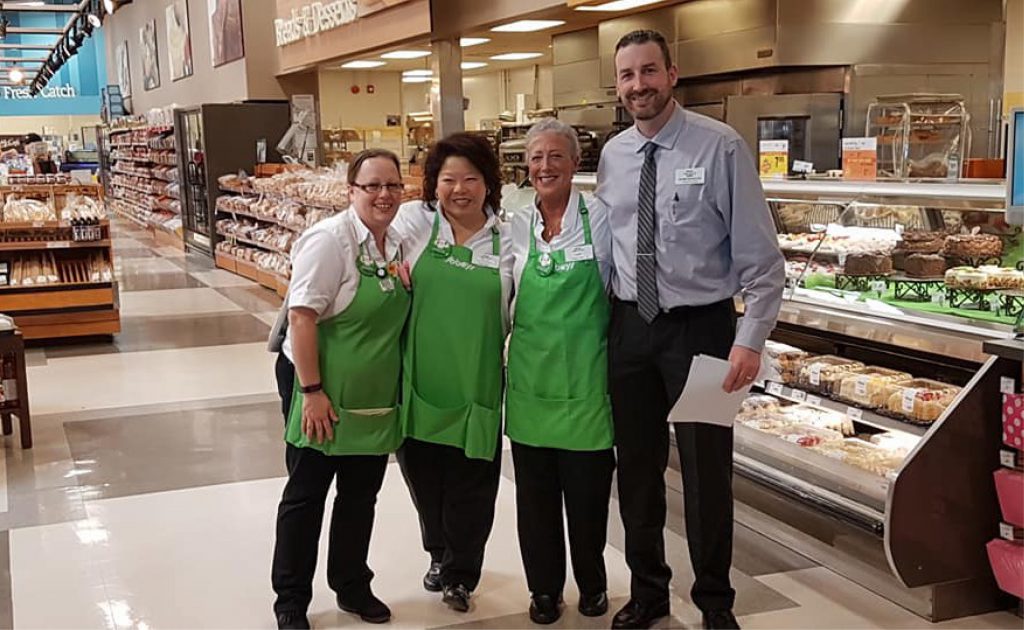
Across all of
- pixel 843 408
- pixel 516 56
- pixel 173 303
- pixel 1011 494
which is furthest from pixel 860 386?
pixel 516 56

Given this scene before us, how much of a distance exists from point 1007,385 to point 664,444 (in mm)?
1084

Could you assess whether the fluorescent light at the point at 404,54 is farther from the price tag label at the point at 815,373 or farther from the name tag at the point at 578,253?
the name tag at the point at 578,253

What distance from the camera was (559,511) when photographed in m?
3.31

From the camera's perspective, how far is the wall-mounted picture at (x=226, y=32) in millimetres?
14195

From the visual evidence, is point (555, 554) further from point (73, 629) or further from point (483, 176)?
point (73, 629)

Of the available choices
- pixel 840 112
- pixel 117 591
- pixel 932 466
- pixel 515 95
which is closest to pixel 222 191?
pixel 515 95

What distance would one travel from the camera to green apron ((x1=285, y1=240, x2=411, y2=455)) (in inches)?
122

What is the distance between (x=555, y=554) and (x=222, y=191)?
458 inches

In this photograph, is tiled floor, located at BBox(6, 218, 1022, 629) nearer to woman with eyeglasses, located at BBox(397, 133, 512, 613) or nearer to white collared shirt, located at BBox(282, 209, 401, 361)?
woman with eyeglasses, located at BBox(397, 133, 512, 613)

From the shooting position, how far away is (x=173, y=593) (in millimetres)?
3635

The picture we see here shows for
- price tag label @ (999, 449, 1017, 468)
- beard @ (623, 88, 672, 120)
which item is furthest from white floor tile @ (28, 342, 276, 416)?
price tag label @ (999, 449, 1017, 468)

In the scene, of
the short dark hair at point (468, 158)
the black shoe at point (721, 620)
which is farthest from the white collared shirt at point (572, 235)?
the black shoe at point (721, 620)

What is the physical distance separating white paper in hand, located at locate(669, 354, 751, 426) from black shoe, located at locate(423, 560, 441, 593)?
1103 millimetres

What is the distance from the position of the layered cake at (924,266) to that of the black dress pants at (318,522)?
2103 millimetres
